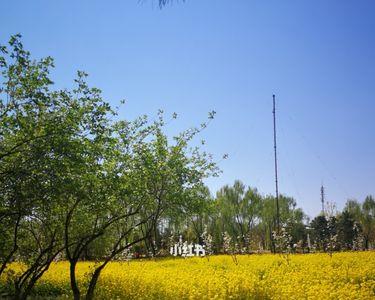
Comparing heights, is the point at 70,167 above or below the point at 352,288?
above

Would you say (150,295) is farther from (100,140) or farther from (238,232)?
(238,232)

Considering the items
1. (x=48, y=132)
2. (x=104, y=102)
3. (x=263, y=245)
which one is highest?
(x=104, y=102)

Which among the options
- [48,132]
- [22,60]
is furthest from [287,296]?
[22,60]

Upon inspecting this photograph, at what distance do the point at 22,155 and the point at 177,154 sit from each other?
6.09 metres

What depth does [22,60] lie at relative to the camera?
9188mm

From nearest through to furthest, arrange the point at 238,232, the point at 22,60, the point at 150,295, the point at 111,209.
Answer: the point at 22,60, the point at 111,209, the point at 150,295, the point at 238,232

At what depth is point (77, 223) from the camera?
14719 millimetres

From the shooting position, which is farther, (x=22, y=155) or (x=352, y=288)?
(x=352, y=288)

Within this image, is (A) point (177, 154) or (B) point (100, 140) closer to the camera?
(B) point (100, 140)

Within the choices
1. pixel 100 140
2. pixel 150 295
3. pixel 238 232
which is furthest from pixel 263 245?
pixel 100 140

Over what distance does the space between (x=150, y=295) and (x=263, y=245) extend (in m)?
73.4

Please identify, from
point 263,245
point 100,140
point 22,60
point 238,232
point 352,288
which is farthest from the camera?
point 263,245

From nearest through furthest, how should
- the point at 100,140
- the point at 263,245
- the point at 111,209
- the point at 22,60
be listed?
the point at 22,60 → the point at 100,140 → the point at 111,209 → the point at 263,245

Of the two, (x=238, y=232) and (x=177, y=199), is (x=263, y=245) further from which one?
(x=177, y=199)
